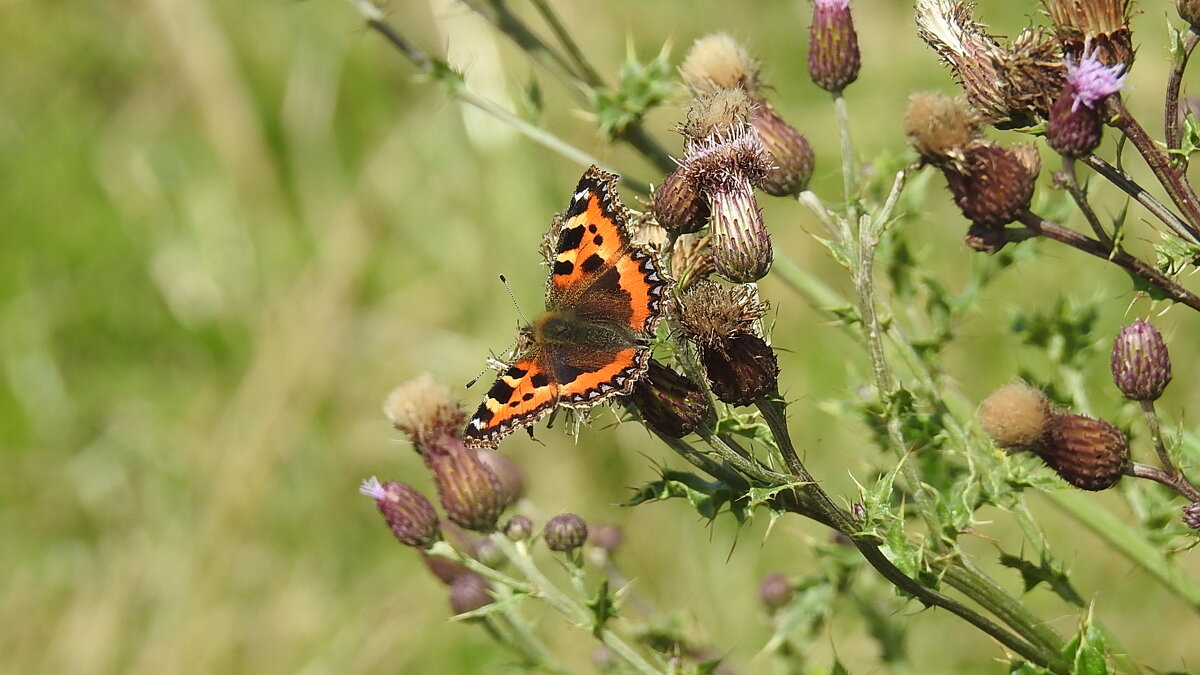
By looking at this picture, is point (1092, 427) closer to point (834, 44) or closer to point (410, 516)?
point (834, 44)

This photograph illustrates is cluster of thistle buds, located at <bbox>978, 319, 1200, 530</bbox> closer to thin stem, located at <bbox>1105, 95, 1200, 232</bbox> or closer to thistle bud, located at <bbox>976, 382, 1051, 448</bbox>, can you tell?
thistle bud, located at <bbox>976, 382, 1051, 448</bbox>

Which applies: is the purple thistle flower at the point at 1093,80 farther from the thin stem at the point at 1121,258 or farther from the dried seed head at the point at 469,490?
the dried seed head at the point at 469,490

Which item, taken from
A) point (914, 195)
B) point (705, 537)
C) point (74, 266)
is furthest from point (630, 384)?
point (74, 266)

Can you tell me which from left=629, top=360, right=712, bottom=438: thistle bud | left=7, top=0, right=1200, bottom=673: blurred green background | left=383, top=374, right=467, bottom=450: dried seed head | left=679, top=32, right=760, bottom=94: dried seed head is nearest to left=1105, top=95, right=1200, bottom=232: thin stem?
left=629, top=360, right=712, bottom=438: thistle bud

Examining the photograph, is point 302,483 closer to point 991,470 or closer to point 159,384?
point 159,384

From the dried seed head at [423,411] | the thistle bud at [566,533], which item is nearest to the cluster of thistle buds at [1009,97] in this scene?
the thistle bud at [566,533]
